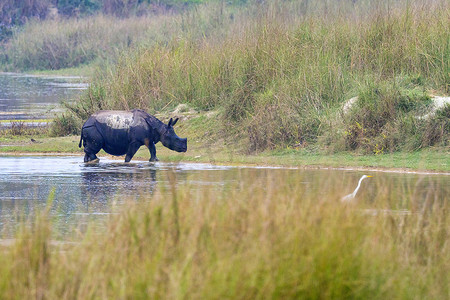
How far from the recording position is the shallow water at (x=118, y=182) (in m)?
11.0

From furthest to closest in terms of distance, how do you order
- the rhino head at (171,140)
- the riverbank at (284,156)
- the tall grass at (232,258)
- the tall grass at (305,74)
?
the rhino head at (171,140) < the tall grass at (305,74) < the riverbank at (284,156) < the tall grass at (232,258)

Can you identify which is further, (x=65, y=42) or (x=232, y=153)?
(x=65, y=42)

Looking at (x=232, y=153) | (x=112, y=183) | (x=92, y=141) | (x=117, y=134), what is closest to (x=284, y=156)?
(x=232, y=153)

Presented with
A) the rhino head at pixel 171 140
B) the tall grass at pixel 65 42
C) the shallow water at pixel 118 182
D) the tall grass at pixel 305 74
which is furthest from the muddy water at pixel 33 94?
the shallow water at pixel 118 182

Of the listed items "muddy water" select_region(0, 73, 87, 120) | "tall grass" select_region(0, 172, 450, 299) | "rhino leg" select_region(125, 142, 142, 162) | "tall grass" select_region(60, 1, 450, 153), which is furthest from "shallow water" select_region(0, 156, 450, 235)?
"muddy water" select_region(0, 73, 87, 120)

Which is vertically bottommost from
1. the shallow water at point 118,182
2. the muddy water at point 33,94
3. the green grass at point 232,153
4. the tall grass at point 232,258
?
the muddy water at point 33,94

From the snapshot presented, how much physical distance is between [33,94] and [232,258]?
3469 centimetres

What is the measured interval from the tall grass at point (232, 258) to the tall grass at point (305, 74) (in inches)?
396

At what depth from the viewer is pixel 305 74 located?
740 inches

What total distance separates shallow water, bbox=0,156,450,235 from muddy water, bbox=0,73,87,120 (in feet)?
28.3

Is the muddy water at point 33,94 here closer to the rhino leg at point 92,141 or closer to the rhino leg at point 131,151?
the rhino leg at point 92,141

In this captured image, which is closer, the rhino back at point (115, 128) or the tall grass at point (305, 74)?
the rhino back at point (115, 128)

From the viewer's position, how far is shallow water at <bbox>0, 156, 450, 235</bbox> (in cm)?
1096

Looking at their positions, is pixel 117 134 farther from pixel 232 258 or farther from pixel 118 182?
pixel 232 258
